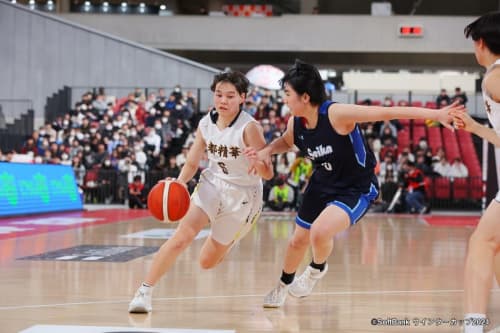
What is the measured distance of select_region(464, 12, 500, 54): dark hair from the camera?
4.32 metres

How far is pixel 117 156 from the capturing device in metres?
21.8

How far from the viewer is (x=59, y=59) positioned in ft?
95.8

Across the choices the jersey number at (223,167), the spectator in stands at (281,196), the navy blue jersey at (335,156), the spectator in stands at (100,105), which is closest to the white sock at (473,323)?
the navy blue jersey at (335,156)

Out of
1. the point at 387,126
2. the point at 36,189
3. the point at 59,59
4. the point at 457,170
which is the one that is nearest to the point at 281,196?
the point at 387,126

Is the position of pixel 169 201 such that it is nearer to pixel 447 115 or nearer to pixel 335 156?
pixel 335 156

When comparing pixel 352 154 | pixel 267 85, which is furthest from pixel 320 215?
pixel 267 85

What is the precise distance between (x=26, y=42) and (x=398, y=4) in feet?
59.2

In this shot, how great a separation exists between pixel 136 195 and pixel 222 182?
578 inches

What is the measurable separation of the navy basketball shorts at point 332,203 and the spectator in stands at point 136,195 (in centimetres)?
1482

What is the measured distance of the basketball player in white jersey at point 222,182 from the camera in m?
5.66

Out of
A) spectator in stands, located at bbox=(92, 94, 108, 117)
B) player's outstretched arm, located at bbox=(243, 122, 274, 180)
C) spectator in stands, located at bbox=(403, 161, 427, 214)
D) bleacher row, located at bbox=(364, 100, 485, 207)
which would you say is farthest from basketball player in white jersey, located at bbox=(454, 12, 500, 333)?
spectator in stands, located at bbox=(92, 94, 108, 117)

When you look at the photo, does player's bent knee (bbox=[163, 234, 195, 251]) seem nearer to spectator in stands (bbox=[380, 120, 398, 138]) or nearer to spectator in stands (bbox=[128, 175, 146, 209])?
spectator in stands (bbox=[128, 175, 146, 209])

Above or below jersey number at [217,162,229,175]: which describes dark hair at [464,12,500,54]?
above

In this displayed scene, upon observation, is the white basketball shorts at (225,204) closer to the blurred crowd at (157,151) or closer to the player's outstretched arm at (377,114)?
the player's outstretched arm at (377,114)
